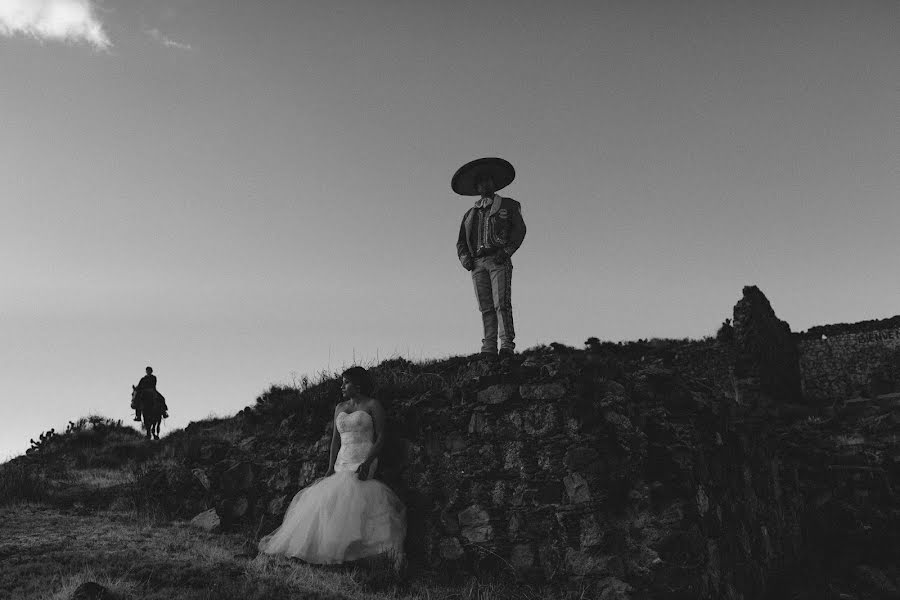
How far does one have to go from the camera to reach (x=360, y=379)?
6715mm

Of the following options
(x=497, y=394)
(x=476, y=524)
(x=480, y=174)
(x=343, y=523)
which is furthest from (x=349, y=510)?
(x=480, y=174)

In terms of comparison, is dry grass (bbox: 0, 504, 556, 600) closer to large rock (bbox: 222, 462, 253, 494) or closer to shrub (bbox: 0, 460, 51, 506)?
large rock (bbox: 222, 462, 253, 494)

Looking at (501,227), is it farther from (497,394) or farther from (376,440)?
(376,440)

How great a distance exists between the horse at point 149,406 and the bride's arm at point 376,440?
1460 centimetres

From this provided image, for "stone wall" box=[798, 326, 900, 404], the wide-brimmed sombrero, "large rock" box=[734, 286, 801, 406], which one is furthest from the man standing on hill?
"stone wall" box=[798, 326, 900, 404]

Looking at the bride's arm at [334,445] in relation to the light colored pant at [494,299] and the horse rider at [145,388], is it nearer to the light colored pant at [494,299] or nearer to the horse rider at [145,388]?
the light colored pant at [494,299]

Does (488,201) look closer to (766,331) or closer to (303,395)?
(303,395)

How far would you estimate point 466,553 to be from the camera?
19.4 feet

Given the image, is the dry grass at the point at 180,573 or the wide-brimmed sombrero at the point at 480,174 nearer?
the dry grass at the point at 180,573

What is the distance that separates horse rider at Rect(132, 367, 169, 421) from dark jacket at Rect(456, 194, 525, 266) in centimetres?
1468

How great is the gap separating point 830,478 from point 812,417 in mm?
5186

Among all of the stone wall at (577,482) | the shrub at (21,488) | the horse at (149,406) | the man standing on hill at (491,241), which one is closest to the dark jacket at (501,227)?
the man standing on hill at (491,241)

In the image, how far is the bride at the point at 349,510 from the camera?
562 cm

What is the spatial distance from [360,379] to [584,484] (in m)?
2.84
